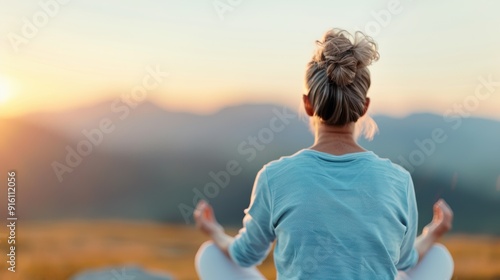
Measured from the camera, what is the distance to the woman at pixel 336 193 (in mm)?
1335

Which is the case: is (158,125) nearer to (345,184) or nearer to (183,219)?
(183,219)

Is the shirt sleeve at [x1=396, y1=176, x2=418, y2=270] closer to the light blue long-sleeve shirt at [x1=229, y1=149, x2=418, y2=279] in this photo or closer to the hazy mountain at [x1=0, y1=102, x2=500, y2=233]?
the light blue long-sleeve shirt at [x1=229, y1=149, x2=418, y2=279]

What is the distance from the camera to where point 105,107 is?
337cm

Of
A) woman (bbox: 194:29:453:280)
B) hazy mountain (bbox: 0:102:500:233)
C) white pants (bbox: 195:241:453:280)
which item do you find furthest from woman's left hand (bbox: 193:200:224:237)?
hazy mountain (bbox: 0:102:500:233)

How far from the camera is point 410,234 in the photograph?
1.54 m

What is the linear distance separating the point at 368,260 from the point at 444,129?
2.09 metres

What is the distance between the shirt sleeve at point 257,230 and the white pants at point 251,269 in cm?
27

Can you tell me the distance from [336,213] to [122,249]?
2521 mm

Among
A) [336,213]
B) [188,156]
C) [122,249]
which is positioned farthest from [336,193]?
[122,249]

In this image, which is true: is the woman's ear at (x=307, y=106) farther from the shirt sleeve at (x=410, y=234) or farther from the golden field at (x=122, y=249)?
the golden field at (x=122, y=249)

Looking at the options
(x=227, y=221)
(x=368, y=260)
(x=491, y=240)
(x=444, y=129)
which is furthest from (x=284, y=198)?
(x=491, y=240)

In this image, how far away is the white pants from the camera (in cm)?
190

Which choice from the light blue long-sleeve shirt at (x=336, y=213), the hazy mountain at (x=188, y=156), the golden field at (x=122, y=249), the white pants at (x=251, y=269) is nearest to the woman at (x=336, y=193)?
the light blue long-sleeve shirt at (x=336, y=213)

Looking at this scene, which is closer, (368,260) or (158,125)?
(368,260)
